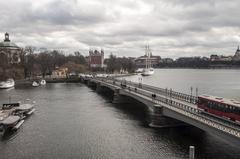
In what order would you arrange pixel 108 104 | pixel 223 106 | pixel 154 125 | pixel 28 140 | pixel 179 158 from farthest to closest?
pixel 108 104, pixel 154 125, pixel 28 140, pixel 223 106, pixel 179 158

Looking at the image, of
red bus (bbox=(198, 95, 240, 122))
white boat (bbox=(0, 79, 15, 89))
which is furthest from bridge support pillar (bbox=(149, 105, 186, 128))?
white boat (bbox=(0, 79, 15, 89))

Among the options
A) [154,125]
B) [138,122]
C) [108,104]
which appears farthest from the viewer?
[108,104]

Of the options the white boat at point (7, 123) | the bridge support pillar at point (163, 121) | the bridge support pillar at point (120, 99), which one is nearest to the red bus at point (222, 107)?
the bridge support pillar at point (163, 121)

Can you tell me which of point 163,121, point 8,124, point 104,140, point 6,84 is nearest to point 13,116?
point 8,124

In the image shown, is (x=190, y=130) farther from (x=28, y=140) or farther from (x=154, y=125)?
(x=28, y=140)

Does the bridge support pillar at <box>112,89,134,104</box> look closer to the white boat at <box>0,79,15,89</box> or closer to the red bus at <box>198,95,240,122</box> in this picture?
the red bus at <box>198,95,240,122</box>

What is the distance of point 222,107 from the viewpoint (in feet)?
156

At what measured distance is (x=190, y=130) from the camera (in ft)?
185

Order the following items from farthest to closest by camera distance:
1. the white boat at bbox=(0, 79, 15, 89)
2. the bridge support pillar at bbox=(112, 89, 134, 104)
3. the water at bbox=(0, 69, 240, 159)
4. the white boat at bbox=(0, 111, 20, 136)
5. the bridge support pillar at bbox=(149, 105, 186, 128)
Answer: the white boat at bbox=(0, 79, 15, 89), the bridge support pillar at bbox=(112, 89, 134, 104), the bridge support pillar at bbox=(149, 105, 186, 128), the white boat at bbox=(0, 111, 20, 136), the water at bbox=(0, 69, 240, 159)

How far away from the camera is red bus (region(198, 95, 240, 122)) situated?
44400mm

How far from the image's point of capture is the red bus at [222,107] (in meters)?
44.4

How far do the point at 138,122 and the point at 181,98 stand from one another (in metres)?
10.9

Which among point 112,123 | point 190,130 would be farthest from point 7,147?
point 190,130

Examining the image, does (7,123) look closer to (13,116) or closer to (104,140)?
(13,116)
